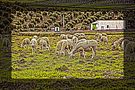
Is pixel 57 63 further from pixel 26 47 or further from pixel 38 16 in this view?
pixel 38 16

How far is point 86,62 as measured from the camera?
624cm

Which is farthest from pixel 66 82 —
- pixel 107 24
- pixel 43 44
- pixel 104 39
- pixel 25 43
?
pixel 107 24

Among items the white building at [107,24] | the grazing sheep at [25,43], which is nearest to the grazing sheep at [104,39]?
the white building at [107,24]

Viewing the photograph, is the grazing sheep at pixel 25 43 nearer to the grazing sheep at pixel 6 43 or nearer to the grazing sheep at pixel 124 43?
the grazing sheep at pixel 6 43

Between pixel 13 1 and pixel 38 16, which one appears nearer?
pixel 13 1

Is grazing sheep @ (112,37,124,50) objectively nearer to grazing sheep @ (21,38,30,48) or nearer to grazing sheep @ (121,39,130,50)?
grazing sheep @ (121,39,130,50)

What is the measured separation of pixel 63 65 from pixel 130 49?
1.83m

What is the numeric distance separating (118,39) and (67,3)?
1.44m

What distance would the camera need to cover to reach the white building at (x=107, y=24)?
8453mm

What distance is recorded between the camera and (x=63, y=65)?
5988mm

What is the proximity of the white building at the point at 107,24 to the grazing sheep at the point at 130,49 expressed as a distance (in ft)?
3.17

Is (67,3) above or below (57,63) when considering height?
above

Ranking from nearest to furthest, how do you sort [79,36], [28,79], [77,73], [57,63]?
[28,79]
[77,73]
[57,63]
[79,36]

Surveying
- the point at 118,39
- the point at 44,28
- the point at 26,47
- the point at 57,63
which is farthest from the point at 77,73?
the point at 44,28
